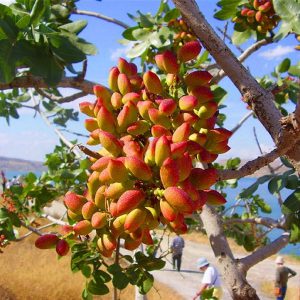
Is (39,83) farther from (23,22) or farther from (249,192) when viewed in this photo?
(249,192)

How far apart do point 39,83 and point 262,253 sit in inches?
41.1

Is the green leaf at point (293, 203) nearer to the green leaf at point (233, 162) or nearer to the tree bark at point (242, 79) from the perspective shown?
the tree bark at point (242, 79)

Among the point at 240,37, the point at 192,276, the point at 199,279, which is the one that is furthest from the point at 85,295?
the point at 192,276

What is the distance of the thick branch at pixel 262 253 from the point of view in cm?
155

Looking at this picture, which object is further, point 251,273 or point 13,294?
point 251,273

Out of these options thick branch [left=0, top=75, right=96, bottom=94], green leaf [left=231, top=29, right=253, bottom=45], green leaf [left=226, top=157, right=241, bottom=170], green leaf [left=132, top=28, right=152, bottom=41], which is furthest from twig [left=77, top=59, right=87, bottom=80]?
green leaf [left=226, top=157, right=241, bottom=170]

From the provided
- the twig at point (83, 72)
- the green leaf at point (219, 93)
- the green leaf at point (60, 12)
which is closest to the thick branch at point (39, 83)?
the twig at point (83, 72)

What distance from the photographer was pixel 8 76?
3.76ft

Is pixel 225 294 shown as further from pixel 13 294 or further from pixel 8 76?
pixel 8 76

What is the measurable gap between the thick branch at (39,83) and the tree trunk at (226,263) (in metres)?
0.64

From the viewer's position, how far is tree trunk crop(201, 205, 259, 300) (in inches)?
53.0

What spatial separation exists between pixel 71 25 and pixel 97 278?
728 mm

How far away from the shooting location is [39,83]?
1.30 meters

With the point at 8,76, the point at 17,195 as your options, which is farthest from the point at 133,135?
the point at 17,195
